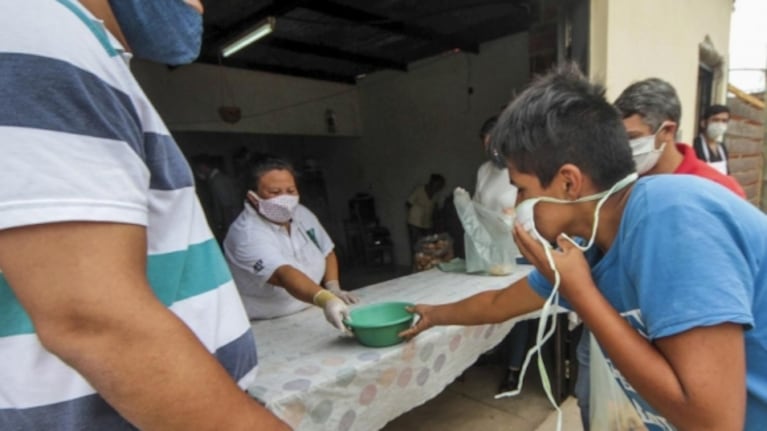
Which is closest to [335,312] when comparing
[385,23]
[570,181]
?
[570,181]

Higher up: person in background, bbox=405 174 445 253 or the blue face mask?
the blue face mask

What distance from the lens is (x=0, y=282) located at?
393 millimetres

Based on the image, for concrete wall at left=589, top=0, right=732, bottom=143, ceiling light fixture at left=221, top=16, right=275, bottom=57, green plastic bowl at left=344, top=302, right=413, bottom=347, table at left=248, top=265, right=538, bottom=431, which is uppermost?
ceiling light fixture at left=221, top=16, right=275, bottom=57

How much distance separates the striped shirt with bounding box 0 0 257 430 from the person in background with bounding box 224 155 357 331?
114cm

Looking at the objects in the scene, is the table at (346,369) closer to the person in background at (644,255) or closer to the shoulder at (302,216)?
the shoulder at (302,216)

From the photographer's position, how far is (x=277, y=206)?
1.82 metres

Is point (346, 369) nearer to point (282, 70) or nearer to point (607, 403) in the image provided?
point (607, 403)

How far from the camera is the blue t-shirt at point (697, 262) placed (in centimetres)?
60

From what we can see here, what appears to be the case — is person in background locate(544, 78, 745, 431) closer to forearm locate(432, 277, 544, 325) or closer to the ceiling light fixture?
forearm locate(432, 277, 544, 325)

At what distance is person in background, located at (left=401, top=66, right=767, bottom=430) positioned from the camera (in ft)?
1.98

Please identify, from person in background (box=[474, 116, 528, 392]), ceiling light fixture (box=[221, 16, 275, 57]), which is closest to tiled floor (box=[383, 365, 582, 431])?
person in background (box=[474, 116, 528, 392])

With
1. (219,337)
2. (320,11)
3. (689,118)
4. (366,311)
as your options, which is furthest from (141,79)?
(689,118)

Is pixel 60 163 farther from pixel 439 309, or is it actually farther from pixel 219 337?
pixel 439 309

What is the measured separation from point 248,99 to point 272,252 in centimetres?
461
